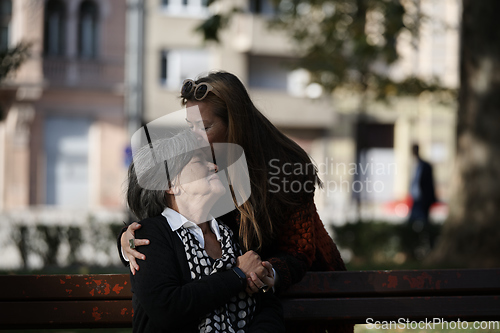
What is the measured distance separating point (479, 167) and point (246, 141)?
5276 millimetres

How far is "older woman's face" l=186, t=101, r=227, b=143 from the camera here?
243 centimetres

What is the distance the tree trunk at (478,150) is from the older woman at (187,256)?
5.20 metres

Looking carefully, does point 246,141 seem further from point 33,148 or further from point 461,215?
point 33,148

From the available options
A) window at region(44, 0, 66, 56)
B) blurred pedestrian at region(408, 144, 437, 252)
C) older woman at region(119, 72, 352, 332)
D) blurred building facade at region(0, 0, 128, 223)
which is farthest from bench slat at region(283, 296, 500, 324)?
window at region(44, 0, 66, 56)

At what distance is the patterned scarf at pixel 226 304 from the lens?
2.15m

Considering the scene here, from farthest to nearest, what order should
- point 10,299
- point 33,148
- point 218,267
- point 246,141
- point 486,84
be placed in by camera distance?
point 33,148
point 486,84
point 10,299
point 246,141
point 218,267

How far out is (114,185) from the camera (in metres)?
22.1

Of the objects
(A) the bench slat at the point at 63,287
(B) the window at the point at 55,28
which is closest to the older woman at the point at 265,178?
(A) the bench slat at the point at 63,287

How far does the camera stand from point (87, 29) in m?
22.9

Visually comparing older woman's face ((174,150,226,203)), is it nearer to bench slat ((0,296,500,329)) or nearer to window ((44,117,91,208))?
bench slat ((0,296,500,329))

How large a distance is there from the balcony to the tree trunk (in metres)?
17.1

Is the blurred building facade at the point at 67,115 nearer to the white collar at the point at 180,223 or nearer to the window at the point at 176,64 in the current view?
the window at the point at 176,64

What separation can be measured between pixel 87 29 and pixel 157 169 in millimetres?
22061

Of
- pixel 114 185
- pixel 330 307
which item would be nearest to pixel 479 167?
pixel 330 307
